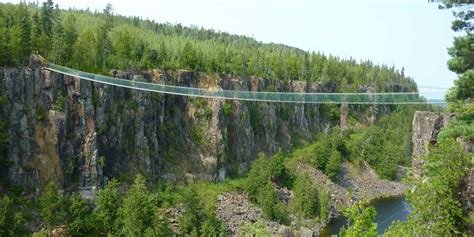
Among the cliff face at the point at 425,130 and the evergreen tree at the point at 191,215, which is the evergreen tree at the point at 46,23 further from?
the cliff face at the point at 425,130

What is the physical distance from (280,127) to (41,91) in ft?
109

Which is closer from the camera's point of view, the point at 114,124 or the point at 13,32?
the point at 13,32

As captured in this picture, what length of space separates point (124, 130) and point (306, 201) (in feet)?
58.2

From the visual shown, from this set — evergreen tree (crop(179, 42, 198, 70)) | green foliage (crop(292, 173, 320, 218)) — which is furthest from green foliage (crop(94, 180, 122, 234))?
evergreen tree (crop(179, 42, 198, 70))

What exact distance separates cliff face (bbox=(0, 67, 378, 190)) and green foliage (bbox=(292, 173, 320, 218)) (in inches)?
354

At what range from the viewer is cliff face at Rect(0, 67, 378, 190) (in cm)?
3484

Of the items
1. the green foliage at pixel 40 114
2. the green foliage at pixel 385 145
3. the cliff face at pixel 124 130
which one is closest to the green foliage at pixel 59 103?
the cliff face at pixel 124 130

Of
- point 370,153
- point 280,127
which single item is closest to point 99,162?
point 280,127

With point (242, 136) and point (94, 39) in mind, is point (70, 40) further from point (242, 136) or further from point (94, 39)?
point (242, 136)

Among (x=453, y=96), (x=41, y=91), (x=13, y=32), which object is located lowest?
(x=41, y=91)

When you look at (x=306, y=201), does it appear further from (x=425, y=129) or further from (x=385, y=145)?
(x=425, y=129)

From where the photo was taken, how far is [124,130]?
4159cm

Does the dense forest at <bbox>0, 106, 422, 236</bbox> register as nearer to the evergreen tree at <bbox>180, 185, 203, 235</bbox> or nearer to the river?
the evergreen tree at <bbox>180, 185, 203, 235</bbox>

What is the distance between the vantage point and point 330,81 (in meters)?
76.2
